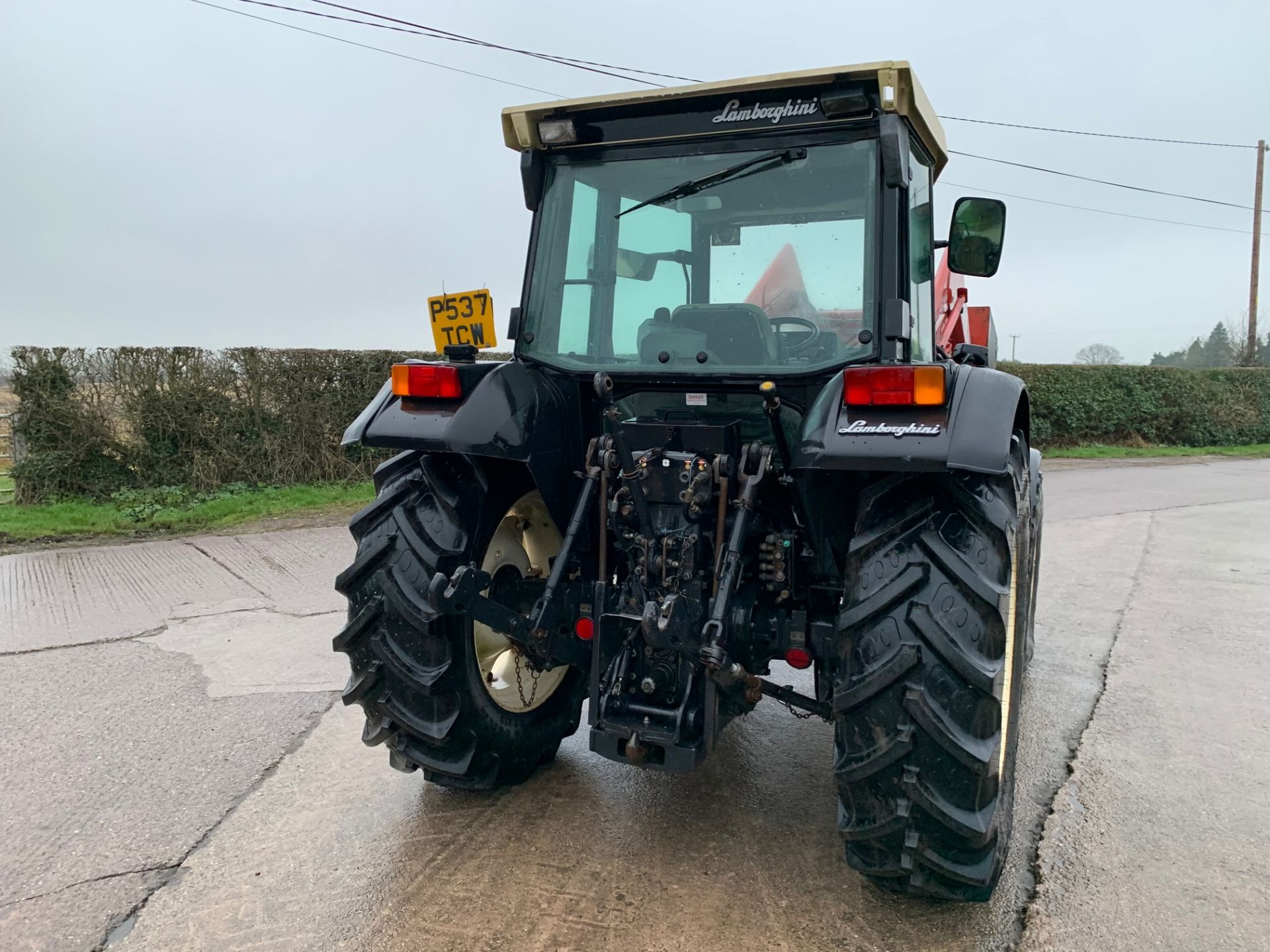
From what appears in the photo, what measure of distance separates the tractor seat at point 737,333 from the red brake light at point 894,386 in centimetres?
48

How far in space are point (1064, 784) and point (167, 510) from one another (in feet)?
28.0

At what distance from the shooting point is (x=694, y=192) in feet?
10.4

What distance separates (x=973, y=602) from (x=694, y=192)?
1600mm

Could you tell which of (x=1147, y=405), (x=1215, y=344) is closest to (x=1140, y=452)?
(x=1147, y=405)

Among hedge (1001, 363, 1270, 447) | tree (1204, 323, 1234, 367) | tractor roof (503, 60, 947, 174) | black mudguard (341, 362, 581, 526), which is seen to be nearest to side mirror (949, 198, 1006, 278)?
tractor roof (503, 60, 947, 174)

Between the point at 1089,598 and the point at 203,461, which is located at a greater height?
the point at 203,461

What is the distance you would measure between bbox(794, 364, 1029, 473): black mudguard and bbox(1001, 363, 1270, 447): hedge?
1618cm

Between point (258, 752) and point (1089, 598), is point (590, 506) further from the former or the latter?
point (1089, 598)

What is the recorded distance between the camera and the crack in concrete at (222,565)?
652 centimetres

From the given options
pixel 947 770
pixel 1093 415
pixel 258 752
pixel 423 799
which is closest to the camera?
pixel 947 770

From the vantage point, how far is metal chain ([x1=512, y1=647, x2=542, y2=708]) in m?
3.40

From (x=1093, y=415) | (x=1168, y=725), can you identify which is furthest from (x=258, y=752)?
(x=1093, y=415)

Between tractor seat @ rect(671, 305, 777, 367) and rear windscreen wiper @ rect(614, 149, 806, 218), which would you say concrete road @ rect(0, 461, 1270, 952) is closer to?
tractor seat @ rect(671, 305, 777, 367)

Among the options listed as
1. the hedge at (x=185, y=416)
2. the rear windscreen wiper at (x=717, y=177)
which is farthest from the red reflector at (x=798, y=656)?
the hedge at (x=185, y=416)
